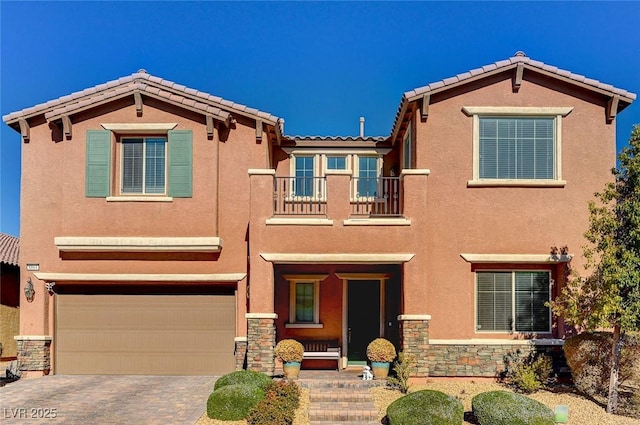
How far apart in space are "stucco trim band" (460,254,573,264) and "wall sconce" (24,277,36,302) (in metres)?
11.6

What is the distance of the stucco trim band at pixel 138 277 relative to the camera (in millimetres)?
14719

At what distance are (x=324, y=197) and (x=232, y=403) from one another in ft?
24.5

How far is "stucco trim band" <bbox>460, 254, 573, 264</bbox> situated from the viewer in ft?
44.5

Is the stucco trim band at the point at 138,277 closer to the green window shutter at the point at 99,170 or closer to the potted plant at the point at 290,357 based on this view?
the green window shutter at the point at 99,170

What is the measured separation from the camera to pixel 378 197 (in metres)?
15.4

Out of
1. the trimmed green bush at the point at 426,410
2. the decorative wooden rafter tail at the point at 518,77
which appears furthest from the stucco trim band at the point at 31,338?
the decorative wooden rafter tail at the point at 518,77

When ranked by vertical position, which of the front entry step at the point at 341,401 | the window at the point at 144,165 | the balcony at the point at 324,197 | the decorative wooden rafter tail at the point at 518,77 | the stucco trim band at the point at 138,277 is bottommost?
the front entry step at the point at 341,401

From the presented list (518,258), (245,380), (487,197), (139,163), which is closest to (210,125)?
(139,163)

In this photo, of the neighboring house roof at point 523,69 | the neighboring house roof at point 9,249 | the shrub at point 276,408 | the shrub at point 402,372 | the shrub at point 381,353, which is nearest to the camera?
the shrub at point 276,408

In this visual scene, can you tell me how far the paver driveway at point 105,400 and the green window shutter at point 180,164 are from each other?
196 inches

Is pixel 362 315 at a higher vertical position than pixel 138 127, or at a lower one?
lower

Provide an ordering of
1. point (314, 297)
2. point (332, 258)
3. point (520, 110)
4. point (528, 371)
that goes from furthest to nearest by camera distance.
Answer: point (314, 297) < point (520, 110) < point (332, 258) < point (528, 371)

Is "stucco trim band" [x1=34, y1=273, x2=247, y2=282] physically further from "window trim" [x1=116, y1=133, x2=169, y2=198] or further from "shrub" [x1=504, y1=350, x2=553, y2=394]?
"shrub" [x1=504, y1=350, x2=553, y2=394]

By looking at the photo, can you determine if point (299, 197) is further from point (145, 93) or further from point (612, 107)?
point (612, 107)
